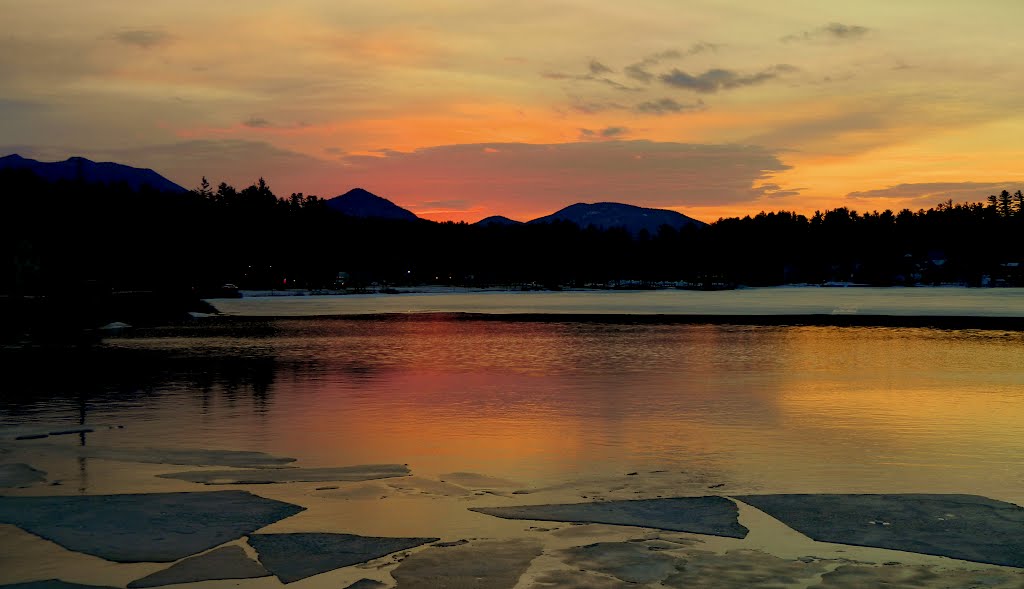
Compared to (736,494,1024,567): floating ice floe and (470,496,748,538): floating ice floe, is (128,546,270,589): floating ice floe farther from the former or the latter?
(736,494,1024,567): floating ice floe

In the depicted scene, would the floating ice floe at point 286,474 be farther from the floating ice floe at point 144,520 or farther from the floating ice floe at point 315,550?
the floating ice floe at point 315,550

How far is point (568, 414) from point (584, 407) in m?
1.34

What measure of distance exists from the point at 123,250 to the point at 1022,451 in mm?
161430

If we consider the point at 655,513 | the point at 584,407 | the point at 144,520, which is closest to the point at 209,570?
the point at 144,520

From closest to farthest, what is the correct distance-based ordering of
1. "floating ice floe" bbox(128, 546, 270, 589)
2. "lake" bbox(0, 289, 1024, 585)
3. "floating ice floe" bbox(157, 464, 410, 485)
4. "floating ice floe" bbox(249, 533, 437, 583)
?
"floating ice floe" bbox(128, 546, 270, 589)
"floating ice floe" bbox(249, 533, 437, 583)
"floating ice floe" bbox(157, 464, 410, 485)
"lake" bbox(0, 289, 1024, 585)

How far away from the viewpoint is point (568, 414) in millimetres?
22219

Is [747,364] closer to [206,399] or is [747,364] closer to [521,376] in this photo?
[521,376]

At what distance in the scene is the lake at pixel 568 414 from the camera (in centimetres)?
1505

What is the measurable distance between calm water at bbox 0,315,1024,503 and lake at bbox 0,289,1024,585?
0.08 m

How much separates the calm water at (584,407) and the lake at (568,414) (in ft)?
0.26

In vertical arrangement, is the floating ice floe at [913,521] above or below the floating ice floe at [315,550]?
above

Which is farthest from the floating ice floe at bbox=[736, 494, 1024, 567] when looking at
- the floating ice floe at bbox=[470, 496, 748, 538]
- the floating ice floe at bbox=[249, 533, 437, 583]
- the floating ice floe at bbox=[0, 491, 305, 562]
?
the floating ice floe at bbox=[0, 491, 305, 562]

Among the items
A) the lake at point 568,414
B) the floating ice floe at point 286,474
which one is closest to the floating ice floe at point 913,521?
the lake at point 568,414

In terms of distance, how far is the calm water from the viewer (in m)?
16.2
